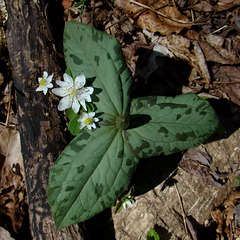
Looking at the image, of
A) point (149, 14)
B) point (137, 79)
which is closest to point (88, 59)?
point (137, 79)

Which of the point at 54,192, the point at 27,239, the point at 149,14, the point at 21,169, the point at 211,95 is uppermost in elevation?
the point at 149,14

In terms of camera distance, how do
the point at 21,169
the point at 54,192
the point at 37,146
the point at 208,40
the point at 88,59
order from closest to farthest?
the point at 54,192 → the point at 88,59 → the point at 37,146 → the point at 21,169 → the point at 208,40

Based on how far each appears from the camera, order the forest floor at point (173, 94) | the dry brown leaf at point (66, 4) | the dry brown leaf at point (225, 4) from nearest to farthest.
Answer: the forest floor at point (173, 94) < the dry brown leaf at point (225, 4) < the dry brown leaf at point (66, 4)

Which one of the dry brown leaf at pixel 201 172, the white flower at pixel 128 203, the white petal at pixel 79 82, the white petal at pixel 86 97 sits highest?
the white petal at pixel 79 82

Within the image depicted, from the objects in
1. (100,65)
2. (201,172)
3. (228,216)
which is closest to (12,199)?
(100,65)

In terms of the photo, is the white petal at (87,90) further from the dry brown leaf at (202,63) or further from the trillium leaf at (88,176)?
the dry brown leaf at (202,63)

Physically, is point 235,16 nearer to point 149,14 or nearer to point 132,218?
point 149,14

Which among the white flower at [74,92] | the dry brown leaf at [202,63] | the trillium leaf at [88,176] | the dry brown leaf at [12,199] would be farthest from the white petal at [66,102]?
the dry brown leaf at [202,63]
